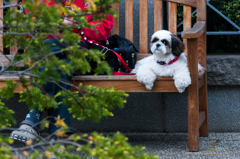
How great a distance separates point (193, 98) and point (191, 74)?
18 cm

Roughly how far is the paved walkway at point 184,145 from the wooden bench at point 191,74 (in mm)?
103

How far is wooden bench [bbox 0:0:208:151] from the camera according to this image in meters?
2.13

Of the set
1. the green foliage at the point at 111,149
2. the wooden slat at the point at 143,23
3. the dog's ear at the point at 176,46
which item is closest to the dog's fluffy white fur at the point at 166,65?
the dog's ear at the point at 176,46

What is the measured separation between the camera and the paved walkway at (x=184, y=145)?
2.16 metres

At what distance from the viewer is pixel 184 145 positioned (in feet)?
8.12

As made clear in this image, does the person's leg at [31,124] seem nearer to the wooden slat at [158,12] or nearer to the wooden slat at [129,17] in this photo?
the wooden slat at [129,17]

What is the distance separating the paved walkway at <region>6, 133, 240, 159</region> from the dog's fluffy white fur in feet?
1.56

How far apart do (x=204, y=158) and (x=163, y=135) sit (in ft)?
2.59

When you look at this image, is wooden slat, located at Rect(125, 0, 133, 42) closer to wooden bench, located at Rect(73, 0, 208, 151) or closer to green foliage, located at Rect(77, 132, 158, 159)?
wooden bench, located at Rect(73, 0, 208, 151)

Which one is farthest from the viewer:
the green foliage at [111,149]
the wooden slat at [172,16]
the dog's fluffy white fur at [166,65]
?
the wooden slat at [172,16]

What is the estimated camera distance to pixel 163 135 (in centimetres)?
285

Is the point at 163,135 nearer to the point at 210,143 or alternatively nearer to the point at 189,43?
the point at 210,143

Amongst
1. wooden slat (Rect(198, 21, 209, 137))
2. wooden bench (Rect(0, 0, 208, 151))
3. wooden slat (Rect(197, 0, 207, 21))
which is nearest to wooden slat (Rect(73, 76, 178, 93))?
wooden bench (Rect(0, 0, 208, 151))

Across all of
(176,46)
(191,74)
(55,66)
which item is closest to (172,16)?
(176,46)
